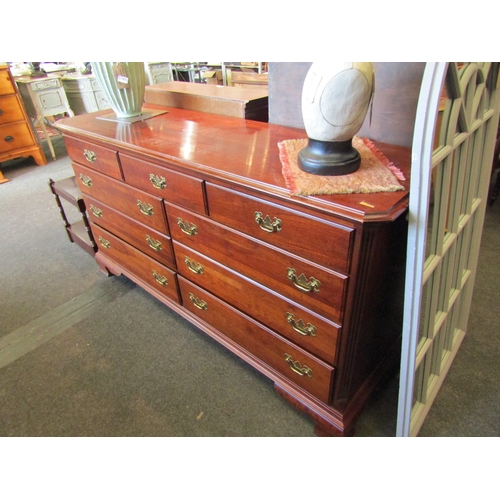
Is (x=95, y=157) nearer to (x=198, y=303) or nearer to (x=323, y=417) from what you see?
(x=198, y=303)

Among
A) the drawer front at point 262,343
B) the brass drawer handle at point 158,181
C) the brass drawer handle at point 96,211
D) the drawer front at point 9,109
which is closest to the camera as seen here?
the drawer front at point 262,343

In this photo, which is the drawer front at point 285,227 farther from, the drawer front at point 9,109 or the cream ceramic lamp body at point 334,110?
the drawer front at point 9,109

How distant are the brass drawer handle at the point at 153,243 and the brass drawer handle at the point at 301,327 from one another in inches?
26.1

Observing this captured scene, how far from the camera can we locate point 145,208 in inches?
52.6

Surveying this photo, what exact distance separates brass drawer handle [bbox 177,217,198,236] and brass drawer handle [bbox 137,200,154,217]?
0.17 m

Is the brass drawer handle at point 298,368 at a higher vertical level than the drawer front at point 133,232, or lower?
lower

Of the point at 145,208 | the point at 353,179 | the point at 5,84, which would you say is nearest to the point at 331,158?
the point at 353,179

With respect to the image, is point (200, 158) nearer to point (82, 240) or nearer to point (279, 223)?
point (279, 223)

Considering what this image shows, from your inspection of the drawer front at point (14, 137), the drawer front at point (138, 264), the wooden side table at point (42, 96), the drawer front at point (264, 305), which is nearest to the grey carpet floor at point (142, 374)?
the drawer front at point (138, 264)

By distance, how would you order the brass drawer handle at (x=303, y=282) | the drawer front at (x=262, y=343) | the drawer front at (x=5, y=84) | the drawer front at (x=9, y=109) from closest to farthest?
the brass drawer handle at (x=303, y=282) < the drawer front at (x=262, y=343) < the drawer front at (x=5, y=84) < the drawer front at (x=9, y=109)

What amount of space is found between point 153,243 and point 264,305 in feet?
1.99

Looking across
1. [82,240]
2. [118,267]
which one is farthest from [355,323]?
[82,240]

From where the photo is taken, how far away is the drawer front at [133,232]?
4.57 feet

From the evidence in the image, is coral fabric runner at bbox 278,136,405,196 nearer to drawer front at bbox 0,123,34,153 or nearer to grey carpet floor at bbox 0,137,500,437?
grey carpet floor at bbox 0,137,500,437
